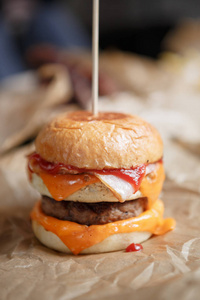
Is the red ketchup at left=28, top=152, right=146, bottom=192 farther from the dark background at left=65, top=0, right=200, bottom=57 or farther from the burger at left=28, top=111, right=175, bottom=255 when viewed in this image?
the dark background at left=65, top=0, right=200, bottom=57

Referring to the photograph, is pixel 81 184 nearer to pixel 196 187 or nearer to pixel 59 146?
pixel 59 146

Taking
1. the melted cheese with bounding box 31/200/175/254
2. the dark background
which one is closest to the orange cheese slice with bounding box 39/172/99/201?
the melted cheese with bounding box 31/200/175/254

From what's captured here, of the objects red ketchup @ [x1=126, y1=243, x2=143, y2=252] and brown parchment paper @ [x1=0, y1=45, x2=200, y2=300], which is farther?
red ketchup @ [x1=126, y1=243, x2=143, y2=252]

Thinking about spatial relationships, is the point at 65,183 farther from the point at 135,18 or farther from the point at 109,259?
the point at 135,18

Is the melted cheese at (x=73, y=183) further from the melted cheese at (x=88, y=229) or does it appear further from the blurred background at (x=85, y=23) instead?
the blurred background at (x=85, y=23)

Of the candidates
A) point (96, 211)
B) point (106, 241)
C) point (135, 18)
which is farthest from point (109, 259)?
point (135, 18)

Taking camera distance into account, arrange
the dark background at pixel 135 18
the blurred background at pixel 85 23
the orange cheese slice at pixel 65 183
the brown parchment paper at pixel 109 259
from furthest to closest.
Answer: the dark background at pixel 135 18, the blurred background at pixel 85 23, the orange cheese slice at pixel 65 183, the brown parchment paper at pixel 109 259

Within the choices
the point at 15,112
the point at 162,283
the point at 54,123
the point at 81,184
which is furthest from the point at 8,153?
the point at 162,283

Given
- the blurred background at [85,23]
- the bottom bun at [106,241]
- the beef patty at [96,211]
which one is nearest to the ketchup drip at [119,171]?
the beef patty at [96,211]
